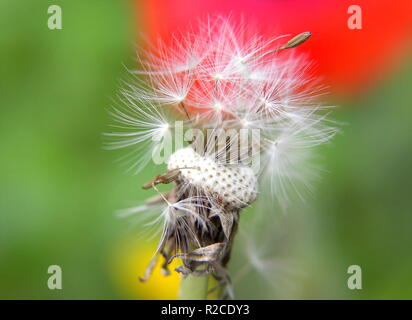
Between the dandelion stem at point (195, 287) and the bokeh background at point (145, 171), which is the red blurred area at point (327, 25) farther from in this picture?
the dandelion stem at point (195, 287)

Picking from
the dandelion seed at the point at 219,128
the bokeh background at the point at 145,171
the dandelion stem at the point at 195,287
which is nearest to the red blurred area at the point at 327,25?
the bokeh background at the point at 145,171

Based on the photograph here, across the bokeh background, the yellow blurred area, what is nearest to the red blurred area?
the bokeh background

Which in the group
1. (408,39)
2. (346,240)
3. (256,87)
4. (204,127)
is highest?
(408,39)

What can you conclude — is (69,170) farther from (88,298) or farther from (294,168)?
(294,168)

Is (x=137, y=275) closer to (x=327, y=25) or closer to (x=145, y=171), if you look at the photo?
(x=145, y=171)

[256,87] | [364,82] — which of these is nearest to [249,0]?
[364,82]

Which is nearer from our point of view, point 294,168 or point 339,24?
point 294,168
